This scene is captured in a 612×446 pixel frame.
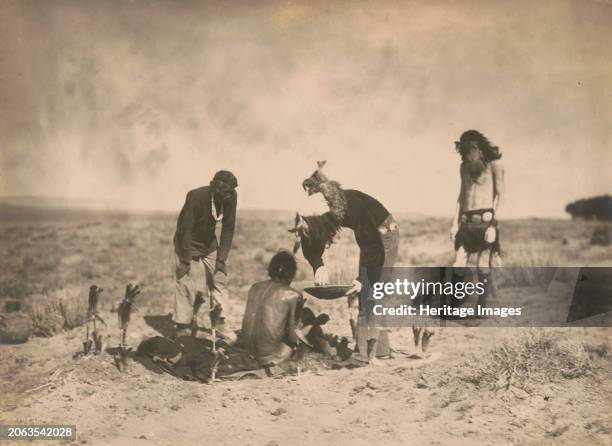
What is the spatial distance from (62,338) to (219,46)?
3717 millimetres

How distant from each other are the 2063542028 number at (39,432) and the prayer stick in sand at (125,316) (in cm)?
81

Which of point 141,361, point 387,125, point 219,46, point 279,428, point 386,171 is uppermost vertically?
point 219,46

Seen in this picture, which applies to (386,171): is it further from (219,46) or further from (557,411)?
(557,411)

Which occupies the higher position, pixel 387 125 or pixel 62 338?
pixel 387 125

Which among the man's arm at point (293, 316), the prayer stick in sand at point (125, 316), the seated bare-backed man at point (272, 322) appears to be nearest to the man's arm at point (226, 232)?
the seated bare-backed man at point (272, 322)

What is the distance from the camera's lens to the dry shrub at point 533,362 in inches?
326

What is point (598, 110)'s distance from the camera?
8.86m

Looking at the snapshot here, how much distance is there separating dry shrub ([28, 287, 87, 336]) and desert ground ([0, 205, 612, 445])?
0.01m

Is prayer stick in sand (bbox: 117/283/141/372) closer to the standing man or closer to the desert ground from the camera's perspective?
the desert ground

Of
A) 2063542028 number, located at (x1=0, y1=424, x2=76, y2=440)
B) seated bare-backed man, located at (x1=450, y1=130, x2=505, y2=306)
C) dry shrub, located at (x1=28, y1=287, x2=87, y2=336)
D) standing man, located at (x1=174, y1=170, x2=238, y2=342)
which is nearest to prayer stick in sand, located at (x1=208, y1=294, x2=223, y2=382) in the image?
standing man, located at (x1=174, y1=170, x2=238, y2=342)

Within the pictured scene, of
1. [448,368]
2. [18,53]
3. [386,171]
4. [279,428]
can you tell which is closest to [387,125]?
[386,171]

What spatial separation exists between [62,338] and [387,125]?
4373mm

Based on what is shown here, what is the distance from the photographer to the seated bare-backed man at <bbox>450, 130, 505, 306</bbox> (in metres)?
8.74

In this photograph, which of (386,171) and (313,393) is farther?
(386,171)
